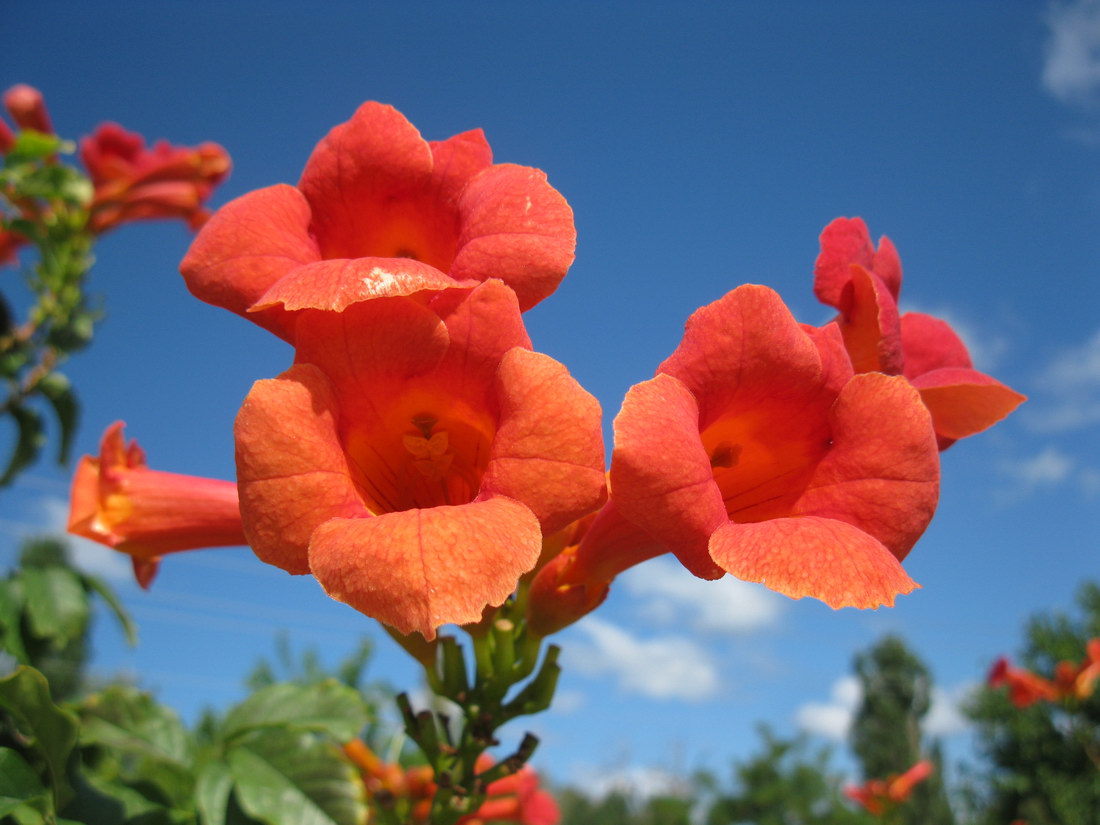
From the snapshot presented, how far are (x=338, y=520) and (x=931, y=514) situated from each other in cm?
104

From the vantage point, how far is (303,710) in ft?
6.76

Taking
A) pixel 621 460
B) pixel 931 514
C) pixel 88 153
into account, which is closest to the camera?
pixel 621 460

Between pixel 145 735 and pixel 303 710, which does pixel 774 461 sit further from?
pixel 145 735

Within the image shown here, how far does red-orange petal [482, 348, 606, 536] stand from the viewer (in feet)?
4.19

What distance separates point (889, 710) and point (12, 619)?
3864 centimetres

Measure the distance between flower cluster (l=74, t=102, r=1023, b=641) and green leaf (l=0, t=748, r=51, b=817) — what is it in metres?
0.55

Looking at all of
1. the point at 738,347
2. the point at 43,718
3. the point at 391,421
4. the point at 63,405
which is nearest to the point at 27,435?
the point at 63,405

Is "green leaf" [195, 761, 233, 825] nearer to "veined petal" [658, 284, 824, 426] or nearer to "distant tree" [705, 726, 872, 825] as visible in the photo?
"veined petal" [658, 284, 824, 426]

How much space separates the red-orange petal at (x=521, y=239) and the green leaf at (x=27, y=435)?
10.8 feet

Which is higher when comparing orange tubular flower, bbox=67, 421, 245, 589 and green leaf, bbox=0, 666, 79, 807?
orange tubular flower, bbox=67, 421, 245, 589

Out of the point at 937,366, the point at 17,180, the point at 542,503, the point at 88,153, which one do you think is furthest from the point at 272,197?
the point at 88,153

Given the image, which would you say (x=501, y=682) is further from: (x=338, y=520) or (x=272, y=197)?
(x=272, y=197)

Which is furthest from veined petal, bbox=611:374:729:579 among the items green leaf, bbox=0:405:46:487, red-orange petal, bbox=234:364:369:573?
green leaf, bbox=0:405:46:487

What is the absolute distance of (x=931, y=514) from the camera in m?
1.46
